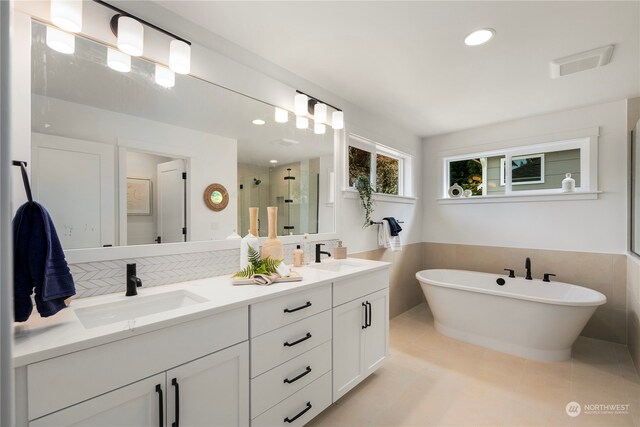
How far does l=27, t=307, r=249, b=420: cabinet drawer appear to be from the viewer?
0.83m

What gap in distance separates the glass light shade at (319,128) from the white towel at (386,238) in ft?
4.09

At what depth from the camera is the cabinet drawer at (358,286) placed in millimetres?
1822

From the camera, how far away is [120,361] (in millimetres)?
963

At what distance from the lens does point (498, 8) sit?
153cm

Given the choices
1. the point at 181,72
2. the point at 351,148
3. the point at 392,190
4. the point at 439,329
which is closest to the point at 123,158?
the point at 181,72

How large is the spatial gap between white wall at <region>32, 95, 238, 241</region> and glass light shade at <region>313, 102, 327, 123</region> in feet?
2.63

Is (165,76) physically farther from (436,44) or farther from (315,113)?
(436,44)

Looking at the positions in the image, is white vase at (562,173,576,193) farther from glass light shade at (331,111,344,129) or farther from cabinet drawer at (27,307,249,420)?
cabinet drawer at (27,307,249,420)

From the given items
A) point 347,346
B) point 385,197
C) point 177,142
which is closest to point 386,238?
point 385,197

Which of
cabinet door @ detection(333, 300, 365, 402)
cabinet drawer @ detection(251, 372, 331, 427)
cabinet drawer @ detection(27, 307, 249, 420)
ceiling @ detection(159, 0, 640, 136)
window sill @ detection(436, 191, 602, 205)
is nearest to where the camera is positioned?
cabinet drawer @ detection(27, 307, 249, 420)

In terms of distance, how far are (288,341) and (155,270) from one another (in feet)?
2.68

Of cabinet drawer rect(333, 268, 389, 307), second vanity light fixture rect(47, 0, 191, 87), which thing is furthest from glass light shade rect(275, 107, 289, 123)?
cabinet drawer rect(333, 268, 389, 307)

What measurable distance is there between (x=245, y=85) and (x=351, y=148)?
4.23 feet

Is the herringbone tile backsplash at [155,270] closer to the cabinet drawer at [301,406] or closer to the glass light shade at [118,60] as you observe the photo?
the cabinet drawer at [301,406]
